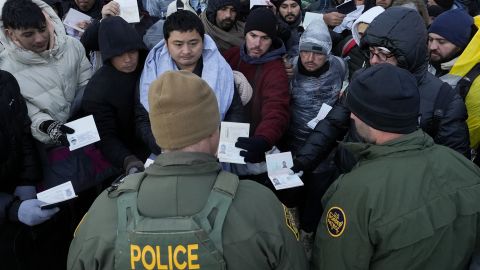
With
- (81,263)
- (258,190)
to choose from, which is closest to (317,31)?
(258,190)

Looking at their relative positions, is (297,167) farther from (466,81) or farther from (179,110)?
(179,110)

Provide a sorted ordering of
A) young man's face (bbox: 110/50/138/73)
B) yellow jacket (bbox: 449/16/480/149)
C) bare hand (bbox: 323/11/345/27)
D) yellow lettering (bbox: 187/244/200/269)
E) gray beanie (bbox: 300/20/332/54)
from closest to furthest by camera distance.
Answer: yellow lettering (bbox: 187/244/200/269)
yellow jacket (bbox: 449/16/480/149)
young man's face (bbox: 110/50/138/73)
gray beanie (bbox: 300/20/332/54)
bare hand (bbox: 323/11/345/27)

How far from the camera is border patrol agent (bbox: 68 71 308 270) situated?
4.86 feet

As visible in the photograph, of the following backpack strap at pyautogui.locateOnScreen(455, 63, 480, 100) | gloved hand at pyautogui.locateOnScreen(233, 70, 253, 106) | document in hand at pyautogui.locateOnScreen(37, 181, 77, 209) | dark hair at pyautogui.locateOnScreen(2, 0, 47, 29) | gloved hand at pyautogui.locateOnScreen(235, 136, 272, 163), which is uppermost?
dark hair at pyautogui.locateOnScreen(2, 0, 47, 29)

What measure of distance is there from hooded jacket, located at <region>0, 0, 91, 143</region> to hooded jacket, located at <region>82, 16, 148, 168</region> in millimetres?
277

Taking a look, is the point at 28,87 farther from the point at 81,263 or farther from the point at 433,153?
the point at 433,153

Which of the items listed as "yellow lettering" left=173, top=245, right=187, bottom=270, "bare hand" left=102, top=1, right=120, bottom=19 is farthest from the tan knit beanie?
"bare hand" left=102, top=1, right=120, bottom=19

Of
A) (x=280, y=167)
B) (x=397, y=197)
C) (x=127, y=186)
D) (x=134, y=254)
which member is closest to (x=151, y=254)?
(x=134, y=254)

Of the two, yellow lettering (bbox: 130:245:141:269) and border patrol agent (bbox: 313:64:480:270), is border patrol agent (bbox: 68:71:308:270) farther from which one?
border patrol agent (bbox: 313:64:480:270)

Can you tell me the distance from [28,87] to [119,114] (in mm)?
711

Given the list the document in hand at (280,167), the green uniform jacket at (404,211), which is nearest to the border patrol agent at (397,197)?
the green uniform jacket at (404,211)

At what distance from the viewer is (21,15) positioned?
3080 mm

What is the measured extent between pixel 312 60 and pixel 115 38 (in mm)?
1650

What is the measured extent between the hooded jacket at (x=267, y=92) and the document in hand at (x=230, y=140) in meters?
0.21
